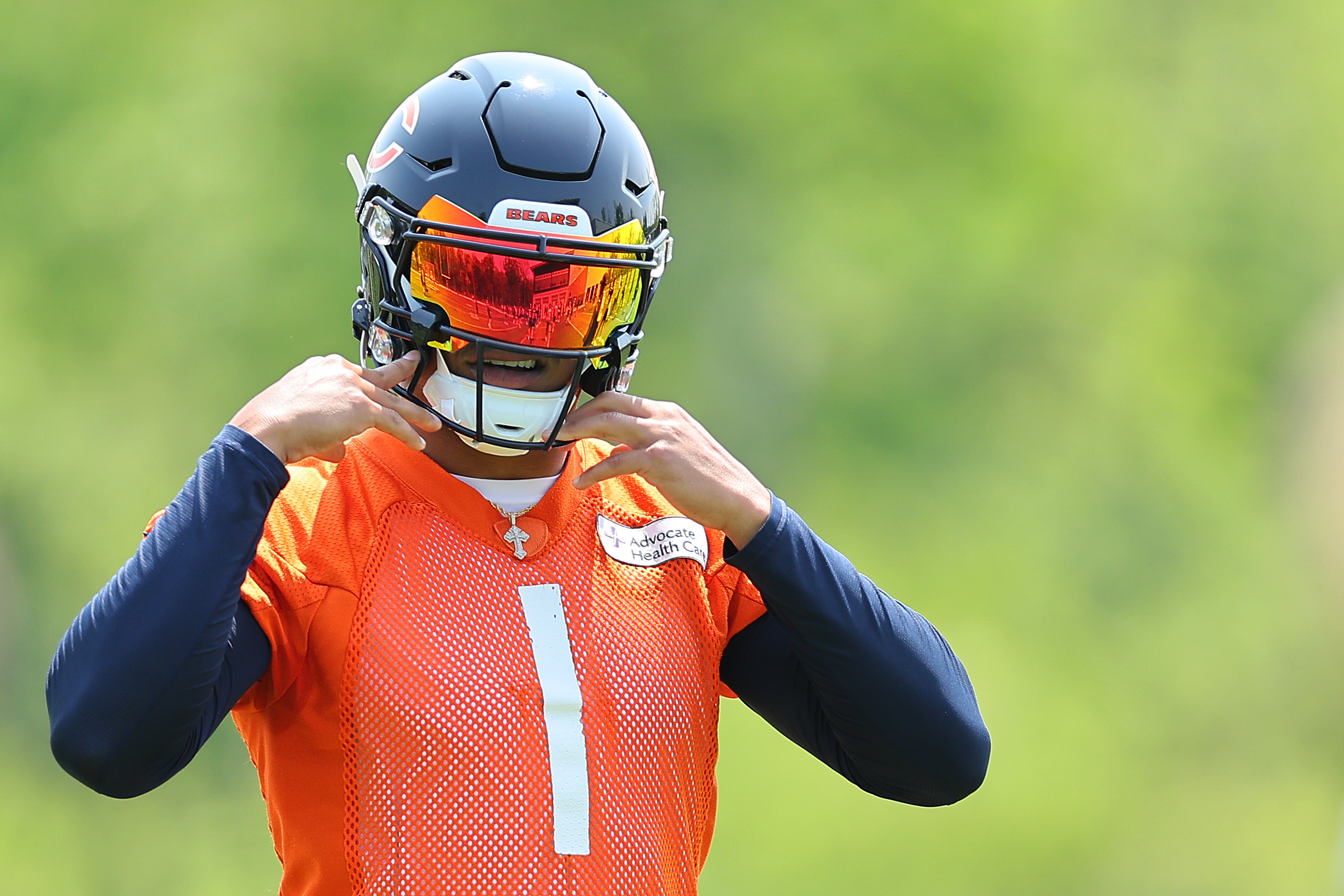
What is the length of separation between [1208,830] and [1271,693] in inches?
26.3

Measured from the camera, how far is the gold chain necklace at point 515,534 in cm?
153

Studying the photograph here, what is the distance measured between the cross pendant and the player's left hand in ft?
0.29

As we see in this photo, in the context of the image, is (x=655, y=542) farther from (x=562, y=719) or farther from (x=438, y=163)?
(x=438, y=163)

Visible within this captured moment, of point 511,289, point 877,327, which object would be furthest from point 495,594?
point 877,327

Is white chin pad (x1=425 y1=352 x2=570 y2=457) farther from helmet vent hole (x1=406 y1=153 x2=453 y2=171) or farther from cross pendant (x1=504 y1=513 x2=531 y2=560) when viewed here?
helmet vent hole (x1=406 y1=153 x2=453 y2=171)

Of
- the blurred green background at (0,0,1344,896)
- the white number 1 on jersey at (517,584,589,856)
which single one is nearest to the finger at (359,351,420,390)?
the white number 1 on jersey at (517,584,589,856)

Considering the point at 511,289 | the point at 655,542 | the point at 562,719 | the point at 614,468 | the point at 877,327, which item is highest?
the point at 511,289

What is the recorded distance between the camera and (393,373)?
1527mm

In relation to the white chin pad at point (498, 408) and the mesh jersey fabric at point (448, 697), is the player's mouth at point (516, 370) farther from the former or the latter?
the mesh jersey fabric at point (448, 697)

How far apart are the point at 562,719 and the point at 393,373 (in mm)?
412

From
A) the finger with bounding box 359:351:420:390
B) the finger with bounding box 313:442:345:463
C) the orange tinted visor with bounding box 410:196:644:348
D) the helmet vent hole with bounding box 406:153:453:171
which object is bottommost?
the finger with bounding box 313:442:345:463

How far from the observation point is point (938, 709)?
1.53 meters

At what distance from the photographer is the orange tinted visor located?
1535mm

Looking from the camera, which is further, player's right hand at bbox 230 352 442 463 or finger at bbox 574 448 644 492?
finger at bbox 574 448 644 492
